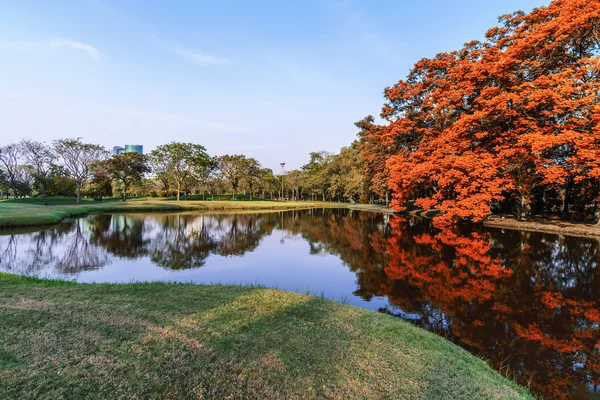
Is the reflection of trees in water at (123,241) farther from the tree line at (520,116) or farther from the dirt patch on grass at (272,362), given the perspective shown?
the tree line at (520,116)

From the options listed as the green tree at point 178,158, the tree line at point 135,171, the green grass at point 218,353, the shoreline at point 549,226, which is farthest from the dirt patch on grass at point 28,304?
the green tree at point 178,158

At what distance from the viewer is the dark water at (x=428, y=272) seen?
17.7 feet

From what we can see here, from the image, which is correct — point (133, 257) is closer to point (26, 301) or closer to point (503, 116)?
point (26, 301)

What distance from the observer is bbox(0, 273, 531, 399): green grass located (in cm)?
302

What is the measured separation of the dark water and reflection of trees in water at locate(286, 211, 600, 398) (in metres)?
0.03

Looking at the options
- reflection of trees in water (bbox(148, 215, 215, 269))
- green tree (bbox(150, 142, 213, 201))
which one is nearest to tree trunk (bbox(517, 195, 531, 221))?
reflection of trees in water (bbox(148, 215, 215, 269))

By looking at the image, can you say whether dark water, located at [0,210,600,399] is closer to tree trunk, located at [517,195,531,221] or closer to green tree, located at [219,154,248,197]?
tree trunk, located at [517,195,531,221]

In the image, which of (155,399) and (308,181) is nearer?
(155,399)

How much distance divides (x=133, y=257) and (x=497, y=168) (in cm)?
2390

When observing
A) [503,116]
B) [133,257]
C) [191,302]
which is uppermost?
[503,116]

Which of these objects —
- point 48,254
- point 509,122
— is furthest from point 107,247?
point 509,122

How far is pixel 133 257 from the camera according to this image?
1286 cm

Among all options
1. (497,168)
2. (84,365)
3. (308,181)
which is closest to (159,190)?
(308,181)

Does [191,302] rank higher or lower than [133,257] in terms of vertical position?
higher
